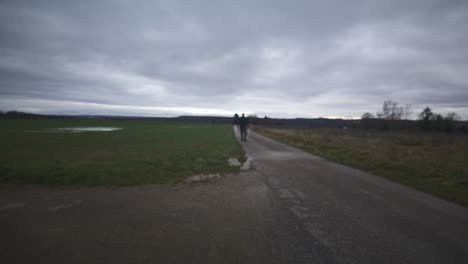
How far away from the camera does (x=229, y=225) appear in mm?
3273

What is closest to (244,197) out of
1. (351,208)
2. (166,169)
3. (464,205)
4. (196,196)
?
(196,196)

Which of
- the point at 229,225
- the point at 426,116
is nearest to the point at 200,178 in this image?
the point at 229,225

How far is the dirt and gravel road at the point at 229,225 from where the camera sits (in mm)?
2488

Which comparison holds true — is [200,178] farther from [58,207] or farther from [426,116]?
[426,116]

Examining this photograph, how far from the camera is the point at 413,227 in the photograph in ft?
10.6

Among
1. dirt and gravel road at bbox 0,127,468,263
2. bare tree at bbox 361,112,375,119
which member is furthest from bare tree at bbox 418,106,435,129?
dirt and gravel road at bbox 0,127,468,263

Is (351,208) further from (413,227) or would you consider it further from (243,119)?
(243,119)

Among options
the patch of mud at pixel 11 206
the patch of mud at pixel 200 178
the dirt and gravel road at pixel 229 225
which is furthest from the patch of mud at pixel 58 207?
the patch of mud at pixel 200 178

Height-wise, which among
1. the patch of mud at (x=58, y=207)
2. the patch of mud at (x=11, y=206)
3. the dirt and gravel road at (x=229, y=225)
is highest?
the dirt and gravel road at (x=229, y=225)

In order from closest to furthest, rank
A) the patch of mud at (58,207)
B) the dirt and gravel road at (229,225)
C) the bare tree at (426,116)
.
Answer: the dirt and gravel road at (229,225) → the patch of mud at (58,207) → the bare tree at (426,116)

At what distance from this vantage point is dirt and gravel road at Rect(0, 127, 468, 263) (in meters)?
2.49

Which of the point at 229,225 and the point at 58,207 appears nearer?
the point at 229,225

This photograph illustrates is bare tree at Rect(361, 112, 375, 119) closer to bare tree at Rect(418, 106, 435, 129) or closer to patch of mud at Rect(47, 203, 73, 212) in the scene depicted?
bare tree at Rect(418, 106, 435, 129)

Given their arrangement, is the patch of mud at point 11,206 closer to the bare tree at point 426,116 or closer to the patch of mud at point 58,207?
the patch of mud at point 58,207
